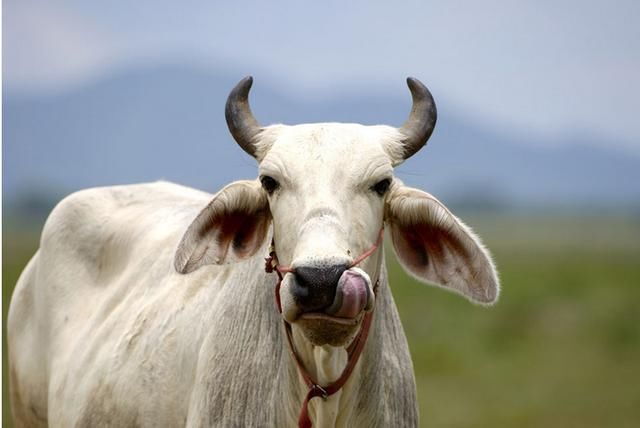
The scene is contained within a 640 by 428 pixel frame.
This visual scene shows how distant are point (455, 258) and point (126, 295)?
2.66 m

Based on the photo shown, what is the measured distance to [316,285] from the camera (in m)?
5.35

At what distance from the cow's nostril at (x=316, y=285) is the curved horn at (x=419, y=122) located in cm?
108

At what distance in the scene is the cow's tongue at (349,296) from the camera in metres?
5.38

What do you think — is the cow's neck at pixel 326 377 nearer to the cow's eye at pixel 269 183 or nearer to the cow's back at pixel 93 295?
the cow's eye at pixel 269 183

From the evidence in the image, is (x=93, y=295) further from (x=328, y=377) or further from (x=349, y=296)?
(x=349, y=296)

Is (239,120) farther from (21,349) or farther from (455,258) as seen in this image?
(21,349)

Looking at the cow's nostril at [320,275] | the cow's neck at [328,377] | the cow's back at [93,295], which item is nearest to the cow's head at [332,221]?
the cow's nostril at [320,275]

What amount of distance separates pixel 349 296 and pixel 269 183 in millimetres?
905

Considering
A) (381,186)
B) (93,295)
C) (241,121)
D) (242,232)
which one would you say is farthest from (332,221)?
(93,295)

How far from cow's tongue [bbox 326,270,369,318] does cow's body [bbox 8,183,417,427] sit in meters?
0.65

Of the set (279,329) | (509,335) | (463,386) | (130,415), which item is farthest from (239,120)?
(509,335)

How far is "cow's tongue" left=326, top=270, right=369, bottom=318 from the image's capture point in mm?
5375

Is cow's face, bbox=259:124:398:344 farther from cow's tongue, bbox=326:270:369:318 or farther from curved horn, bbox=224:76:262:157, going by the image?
curved horn, bbox=224:76:262:157

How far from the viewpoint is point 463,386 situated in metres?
21.8
